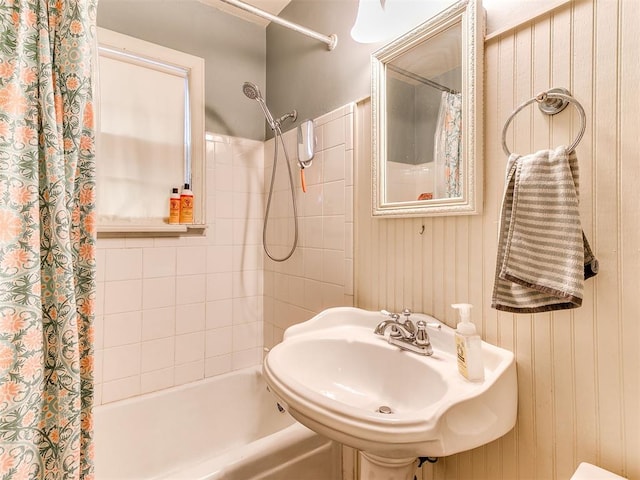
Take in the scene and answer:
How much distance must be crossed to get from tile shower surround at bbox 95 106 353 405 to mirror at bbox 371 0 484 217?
199mm

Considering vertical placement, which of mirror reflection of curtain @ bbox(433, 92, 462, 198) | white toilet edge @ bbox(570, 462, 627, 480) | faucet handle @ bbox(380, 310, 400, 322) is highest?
mirror reflection of curtain @ bbox(433, 92, 462, 198)

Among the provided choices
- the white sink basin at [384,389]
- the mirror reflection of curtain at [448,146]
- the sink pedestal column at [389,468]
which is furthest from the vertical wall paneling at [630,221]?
the sink pedestal column at [389,468]

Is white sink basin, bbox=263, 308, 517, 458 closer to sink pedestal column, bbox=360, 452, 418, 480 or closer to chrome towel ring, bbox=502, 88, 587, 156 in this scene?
sink pedestal column, bbox=360, 452, 418, 480

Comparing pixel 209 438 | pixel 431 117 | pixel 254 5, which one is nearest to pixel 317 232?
pixel 431 117

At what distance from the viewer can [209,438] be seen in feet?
5.27

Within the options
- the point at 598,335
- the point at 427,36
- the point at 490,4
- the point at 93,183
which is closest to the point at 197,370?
the point at 93,183

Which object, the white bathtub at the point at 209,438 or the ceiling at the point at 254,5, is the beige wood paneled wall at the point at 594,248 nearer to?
the white bathtub at the point at 209,438

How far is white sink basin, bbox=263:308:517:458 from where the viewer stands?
66 cm

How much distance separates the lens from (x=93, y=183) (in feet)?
2.39

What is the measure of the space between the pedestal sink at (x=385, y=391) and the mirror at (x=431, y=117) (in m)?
0.39

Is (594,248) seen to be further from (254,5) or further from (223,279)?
(254,5)

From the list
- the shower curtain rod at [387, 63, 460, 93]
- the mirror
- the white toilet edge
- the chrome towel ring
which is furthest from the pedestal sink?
the shower curtain rod at [387, 63, 460, 93]

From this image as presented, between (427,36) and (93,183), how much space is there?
103 centimetres

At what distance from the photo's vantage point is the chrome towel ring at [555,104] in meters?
0.69
